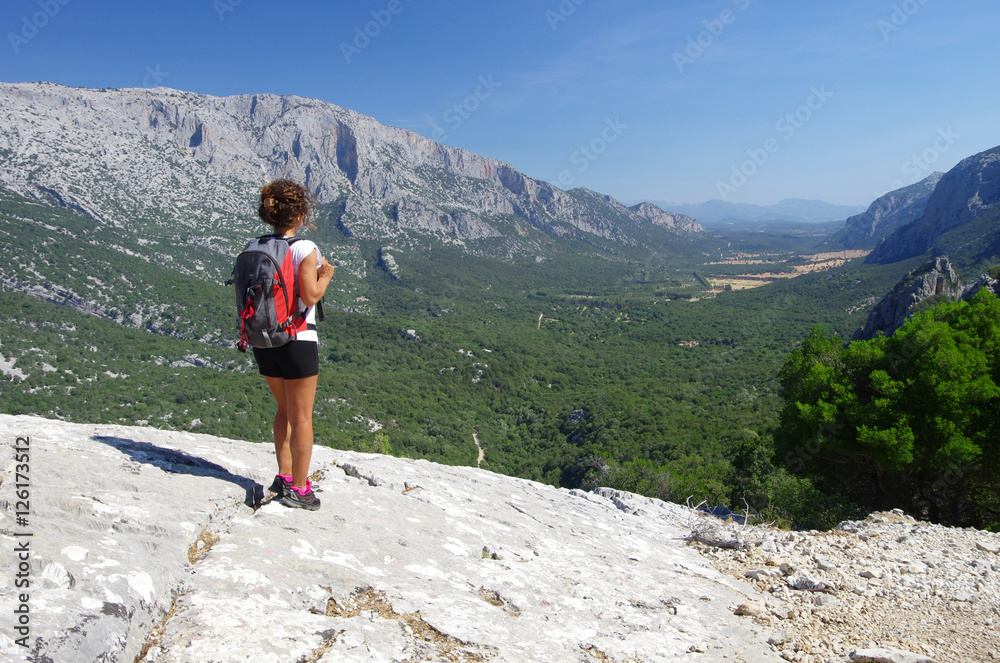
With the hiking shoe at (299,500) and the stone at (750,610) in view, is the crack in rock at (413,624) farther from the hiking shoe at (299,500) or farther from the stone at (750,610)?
the stone at (750,610)

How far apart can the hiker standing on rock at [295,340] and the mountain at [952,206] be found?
139m

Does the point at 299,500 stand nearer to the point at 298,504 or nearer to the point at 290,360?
the point at 298,504

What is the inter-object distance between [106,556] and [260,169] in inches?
6152

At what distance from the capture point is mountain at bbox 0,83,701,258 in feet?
305

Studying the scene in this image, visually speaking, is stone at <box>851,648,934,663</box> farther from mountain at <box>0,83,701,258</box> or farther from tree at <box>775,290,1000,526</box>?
mountain at <box>0,83,701,258</box>

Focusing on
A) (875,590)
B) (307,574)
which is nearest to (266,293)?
(307,574)

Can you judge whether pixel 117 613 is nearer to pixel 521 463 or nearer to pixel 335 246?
pixel 521 463

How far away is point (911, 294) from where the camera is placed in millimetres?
43062

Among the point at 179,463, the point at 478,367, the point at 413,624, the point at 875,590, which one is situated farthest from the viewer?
the point at 478,367

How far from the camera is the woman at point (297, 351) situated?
381 centimetres

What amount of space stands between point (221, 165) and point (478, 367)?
10332cm

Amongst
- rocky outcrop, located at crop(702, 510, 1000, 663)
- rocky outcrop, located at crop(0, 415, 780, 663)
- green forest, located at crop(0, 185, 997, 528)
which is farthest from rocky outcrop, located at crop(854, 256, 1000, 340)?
rocky outcrop, located at crop(0, 415, 780, 663)

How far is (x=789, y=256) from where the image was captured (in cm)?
19812

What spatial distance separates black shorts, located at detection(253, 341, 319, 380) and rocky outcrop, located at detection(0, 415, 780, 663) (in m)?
1.13
